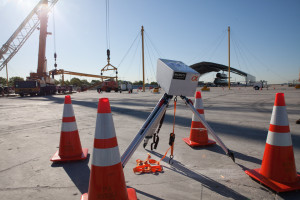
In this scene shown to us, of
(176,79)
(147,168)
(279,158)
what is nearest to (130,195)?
(147,168)

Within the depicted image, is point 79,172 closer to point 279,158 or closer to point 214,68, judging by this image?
point 279,158

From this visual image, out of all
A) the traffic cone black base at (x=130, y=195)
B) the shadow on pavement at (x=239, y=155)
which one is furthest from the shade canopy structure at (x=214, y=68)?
the traffic cone black base at (x=130, y=195)

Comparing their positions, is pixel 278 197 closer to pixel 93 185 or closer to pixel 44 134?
pixel 93 185

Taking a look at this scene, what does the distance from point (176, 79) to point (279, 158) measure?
1.43 m

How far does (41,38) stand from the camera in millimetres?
27484

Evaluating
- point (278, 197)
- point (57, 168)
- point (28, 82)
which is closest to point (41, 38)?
point (28, 82)

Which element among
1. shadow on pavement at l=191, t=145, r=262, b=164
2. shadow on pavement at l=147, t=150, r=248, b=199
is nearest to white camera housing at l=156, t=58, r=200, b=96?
shadow on pavement at l=147, t=150, r=248, b=199

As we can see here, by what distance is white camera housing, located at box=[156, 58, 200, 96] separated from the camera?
2.01 m

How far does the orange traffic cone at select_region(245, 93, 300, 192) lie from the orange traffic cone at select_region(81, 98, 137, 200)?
1.54 meters

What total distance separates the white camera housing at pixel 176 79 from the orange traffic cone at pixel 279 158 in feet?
3.33

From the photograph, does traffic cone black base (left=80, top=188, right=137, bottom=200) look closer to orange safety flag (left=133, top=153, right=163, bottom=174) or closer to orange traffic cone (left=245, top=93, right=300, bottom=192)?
orange safety flag (left=133, top=153, right=163, bottom=174)

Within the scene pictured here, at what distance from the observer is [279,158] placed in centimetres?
203

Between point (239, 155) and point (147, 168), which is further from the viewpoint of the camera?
point (239, 155)

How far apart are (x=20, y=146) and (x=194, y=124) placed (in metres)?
3.28
